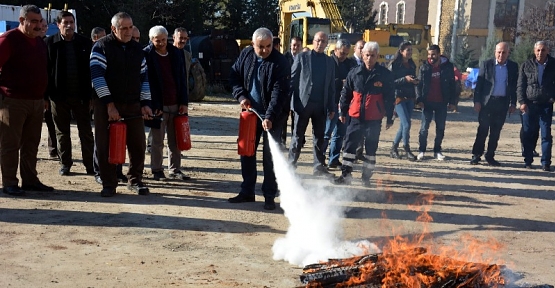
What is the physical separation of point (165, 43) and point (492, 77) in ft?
20.8

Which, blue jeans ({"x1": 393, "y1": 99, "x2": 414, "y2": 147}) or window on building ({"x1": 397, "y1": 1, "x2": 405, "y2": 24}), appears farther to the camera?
window on building ({"x1": 397, "y1": 1, "x2": 405, "y2": 24})

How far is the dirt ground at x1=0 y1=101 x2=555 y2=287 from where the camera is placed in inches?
205

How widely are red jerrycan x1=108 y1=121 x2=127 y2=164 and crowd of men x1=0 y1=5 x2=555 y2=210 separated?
0.49 ft

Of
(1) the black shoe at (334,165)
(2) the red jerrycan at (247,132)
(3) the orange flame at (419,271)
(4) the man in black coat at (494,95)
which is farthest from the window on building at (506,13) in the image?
(3) the orange flame at (419,271)

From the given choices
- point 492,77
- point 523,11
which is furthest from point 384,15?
point 492,77

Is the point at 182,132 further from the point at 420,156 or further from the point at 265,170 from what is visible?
the point at 420,156

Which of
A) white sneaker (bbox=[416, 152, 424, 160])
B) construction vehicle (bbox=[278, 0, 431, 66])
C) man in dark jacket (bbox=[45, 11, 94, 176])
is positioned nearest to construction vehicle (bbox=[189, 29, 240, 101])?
construction vehicle (bbox=[278, 0, 431, 66])

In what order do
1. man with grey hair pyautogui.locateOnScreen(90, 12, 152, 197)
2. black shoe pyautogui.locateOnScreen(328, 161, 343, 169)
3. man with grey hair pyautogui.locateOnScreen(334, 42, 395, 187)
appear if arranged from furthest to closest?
black shoe pyautogui.locateOnScreen(328, 161, 343, 169) → man with grey hair pyautogui.locateOnScreen(334, 42, 395, 187) → man with grey hair pyautogui.locateOnScreen(90, 12, 152, 197)

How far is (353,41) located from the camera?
73.3 feet

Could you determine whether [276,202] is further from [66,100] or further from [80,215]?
[66,100]

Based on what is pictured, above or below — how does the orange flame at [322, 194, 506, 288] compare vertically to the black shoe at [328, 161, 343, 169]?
above

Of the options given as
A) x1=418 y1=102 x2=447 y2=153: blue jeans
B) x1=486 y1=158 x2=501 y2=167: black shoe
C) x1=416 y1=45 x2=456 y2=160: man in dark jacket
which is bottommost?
x1=486 y1=158 x2=501 y2=167: black shoe

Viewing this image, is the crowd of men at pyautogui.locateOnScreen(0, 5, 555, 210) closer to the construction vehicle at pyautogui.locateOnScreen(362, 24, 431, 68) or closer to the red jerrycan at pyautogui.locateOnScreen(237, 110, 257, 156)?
the red jerrycan at pyautogui.locateOnScreen(237, 110, 257, 156)

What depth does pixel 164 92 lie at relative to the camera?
8.64 meters
